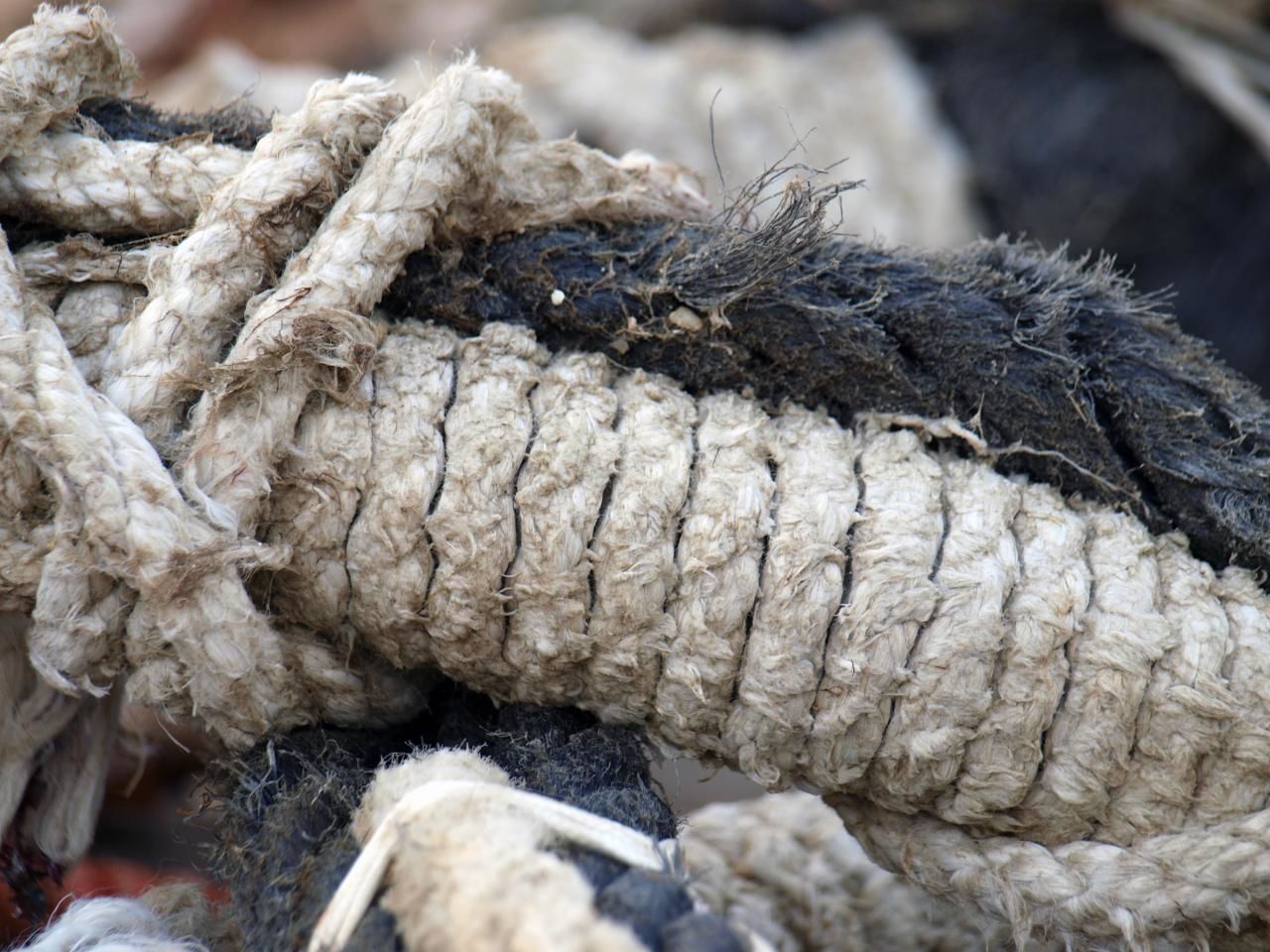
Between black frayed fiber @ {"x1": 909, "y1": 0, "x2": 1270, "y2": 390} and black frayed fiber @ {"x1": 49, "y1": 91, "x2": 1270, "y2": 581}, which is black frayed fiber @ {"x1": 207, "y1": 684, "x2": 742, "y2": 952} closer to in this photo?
black frayed fiber @ {"x1": 49, "y1": 91, "x2": 1270, "y2": 581}

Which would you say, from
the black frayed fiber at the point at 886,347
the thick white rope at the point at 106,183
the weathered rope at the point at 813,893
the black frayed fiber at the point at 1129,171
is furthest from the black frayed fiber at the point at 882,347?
the black frayed fiber at the point at 1129,171

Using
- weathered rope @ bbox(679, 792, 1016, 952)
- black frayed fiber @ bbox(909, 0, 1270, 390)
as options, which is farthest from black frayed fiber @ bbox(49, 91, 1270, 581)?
black frayed fiber @ bbox(909, 0, 1270, 390)

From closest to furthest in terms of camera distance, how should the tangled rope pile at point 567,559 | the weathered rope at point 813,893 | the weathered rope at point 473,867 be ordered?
the weathered rope at point 473,867, the tangled rope pile at point 567,559, the weathered rope at point 813,893

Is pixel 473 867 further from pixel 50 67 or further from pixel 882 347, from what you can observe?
pixel 50 67

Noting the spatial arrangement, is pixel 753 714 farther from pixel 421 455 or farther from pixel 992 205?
pixel 992 205

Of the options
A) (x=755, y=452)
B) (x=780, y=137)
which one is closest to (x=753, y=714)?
(x=755, y=452)

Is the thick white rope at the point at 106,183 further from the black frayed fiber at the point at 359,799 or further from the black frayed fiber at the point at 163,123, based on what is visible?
the black frayed fiber at the point at 359,799
